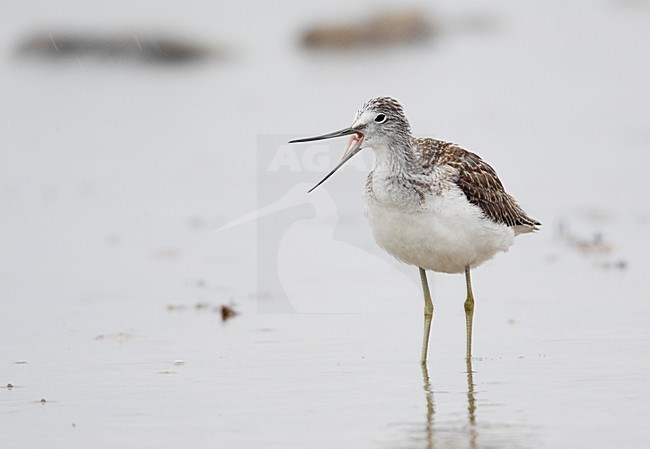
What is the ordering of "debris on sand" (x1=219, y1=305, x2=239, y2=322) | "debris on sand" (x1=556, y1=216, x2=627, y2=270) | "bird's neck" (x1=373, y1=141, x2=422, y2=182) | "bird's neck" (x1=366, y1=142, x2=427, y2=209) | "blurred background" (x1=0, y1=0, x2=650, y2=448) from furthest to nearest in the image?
"debris on sand" (x1=556, y1=216, x2=627, y2=270)
"debris on sand" (x1=219, y1=305, x2=239, y2=322)
"bird's neck" (x1=373, y1=141, x2=422, y2=182)
"bird's neck" (x1=366, y1=142, x2=427, y2=209)
"blurred background" (x1=0, y1=0, x2=650, y2=448)

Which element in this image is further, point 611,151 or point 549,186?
point 611,151

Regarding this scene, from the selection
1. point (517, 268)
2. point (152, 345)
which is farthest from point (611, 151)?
point (152, 345)

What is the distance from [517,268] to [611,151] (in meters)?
6.58

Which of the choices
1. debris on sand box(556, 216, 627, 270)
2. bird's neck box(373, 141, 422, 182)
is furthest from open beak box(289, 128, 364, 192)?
debris on sand box(556, 216, 627, 270)

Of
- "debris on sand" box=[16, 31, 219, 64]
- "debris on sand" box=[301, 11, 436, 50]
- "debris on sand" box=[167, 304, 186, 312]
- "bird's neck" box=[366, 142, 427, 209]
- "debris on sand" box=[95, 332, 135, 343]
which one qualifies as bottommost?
"debris on sand" box=[95, 332, 135, 343]

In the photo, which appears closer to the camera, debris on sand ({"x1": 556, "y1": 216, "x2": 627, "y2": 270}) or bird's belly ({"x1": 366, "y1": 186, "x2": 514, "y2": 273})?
bird's belly ({"x1": 366, "y1": 186, "x2": 514, "y2": 273})

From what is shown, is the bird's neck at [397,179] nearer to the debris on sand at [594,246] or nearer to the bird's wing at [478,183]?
the bird's wing at [478,183]

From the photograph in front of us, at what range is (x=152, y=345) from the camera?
9102mm

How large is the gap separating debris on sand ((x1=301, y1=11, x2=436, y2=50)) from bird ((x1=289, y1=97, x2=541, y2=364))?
21212 mm

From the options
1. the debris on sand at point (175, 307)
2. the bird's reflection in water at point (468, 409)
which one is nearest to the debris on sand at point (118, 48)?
the debris on sand at point (175, 307)

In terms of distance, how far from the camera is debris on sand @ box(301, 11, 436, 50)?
30.0 metres

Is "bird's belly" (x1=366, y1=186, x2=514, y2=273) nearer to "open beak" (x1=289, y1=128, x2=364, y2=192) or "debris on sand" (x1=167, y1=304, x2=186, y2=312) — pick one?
"open beak" (x1=289, y1=128, x2=364, y2=192)

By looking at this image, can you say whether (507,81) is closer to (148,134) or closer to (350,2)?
(148,134)

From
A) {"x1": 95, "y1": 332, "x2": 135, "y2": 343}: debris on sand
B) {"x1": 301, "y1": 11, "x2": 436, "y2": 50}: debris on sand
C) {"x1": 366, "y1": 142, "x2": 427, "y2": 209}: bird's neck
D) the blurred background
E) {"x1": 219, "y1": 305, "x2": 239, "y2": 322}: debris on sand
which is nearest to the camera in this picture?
the blurred background
